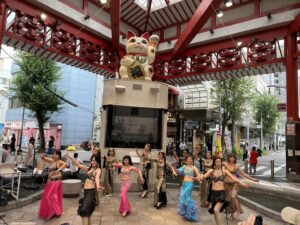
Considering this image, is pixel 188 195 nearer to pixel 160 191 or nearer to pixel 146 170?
pixel 160 191

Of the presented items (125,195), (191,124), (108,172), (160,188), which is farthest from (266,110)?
(125,195)

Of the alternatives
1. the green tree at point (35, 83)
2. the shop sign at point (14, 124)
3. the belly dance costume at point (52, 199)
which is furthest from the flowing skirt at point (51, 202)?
the shop sign at point (14, 124)

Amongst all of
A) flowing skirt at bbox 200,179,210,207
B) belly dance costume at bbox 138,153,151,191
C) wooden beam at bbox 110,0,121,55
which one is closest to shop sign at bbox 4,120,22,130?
wooden beam at bbox 110,0,121,55

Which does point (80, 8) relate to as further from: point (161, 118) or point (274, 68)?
point (274, 68)

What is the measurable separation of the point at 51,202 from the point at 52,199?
0.08m

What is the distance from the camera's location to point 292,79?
44.8 ft

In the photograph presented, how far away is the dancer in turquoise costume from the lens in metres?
7.31

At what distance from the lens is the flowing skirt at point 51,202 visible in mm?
7023

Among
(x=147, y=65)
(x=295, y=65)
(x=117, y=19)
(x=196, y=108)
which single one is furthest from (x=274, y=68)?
(x=196, y=108)

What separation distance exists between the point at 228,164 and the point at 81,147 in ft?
92.7

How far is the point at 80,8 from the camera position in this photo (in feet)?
50.9

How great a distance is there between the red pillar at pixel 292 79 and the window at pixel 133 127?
22.6ft

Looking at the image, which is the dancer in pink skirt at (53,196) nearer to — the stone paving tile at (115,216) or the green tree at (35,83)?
the stone paving tile at (115,216)

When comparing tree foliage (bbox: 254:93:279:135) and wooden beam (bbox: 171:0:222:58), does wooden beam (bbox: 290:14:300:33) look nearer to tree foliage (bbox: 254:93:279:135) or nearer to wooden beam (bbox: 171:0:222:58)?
wooden beam (bbox: 171:0:222:58)
